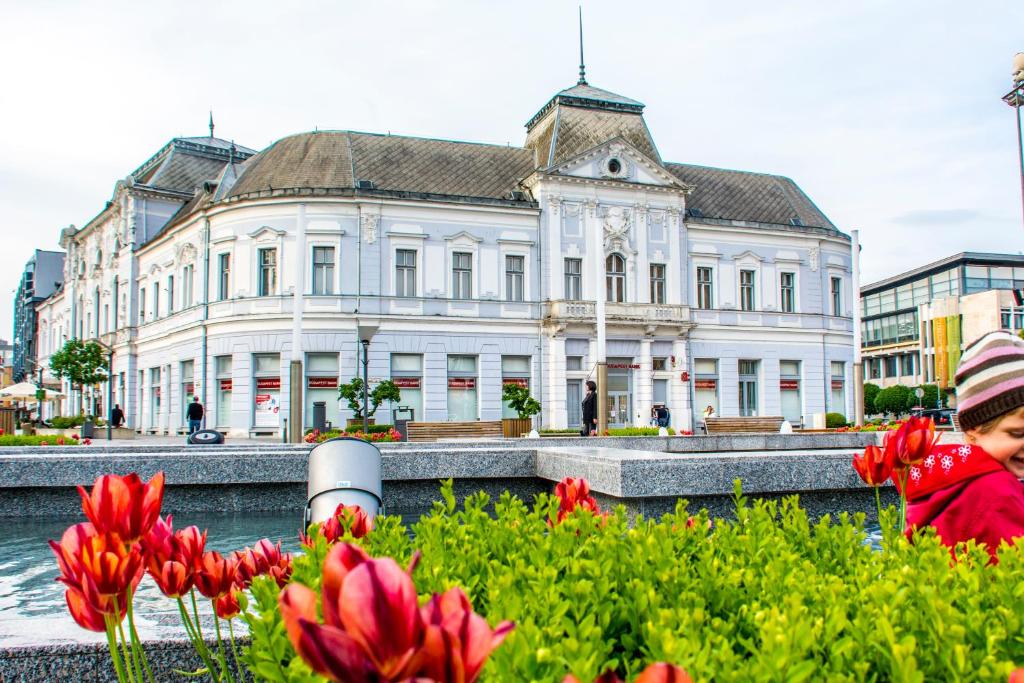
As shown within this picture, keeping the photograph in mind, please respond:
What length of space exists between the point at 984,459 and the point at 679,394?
34986 mm

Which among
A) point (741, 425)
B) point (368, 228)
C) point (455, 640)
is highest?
point (368, 228)

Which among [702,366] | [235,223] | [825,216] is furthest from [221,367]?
[825,216]

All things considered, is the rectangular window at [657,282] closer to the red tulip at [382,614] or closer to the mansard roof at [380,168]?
the mansard roof at [380,168]

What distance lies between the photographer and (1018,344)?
9.19ft

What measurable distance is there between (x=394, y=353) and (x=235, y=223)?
854 centimetres

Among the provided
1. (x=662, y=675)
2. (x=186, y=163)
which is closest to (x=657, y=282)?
(x=186, y=163)

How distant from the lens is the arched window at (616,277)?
3653 centimetres

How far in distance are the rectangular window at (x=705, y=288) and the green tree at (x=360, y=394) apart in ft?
51.5

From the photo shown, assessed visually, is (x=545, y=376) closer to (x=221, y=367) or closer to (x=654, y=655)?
(x=221, y=367)

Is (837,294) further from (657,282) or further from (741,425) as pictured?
(741,425)

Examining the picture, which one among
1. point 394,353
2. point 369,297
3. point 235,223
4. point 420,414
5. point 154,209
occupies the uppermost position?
point 154,209

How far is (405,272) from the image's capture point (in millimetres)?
34500

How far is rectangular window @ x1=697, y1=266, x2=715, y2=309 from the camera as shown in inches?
1529

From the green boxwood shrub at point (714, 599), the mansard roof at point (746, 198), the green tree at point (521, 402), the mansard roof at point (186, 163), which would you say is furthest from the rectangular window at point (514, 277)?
the green boxwood shrub at point (714, 599)
